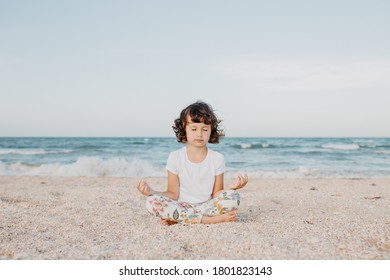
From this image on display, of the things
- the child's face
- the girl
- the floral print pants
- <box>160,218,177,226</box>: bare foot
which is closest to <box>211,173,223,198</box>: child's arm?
the girl

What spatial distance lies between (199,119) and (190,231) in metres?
1.15

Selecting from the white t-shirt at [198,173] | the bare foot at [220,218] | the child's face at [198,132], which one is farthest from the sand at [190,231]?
the child's face at [198,132]

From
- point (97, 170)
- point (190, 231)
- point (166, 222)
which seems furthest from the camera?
point (97, 170)

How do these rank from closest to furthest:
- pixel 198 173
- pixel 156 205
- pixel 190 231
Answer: pixel 190 231 → pixel 156 205 → pixel 198 173

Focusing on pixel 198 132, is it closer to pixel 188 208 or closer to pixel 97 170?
pixel 188 208

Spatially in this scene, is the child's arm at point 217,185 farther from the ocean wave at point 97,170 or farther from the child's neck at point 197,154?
the ocean wave at point 97,170

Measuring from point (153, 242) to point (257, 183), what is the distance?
560 cm

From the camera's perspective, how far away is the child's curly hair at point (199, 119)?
3.97 meters

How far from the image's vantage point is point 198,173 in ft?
13.6

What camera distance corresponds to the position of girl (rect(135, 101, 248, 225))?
395 cm

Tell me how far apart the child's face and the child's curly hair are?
5 centimetres

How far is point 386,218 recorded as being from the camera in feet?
14.7

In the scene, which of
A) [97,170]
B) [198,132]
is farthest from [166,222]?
[97,170]
